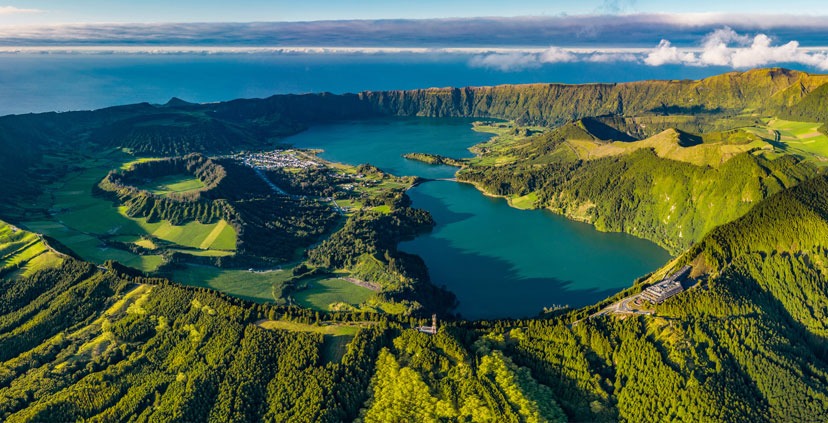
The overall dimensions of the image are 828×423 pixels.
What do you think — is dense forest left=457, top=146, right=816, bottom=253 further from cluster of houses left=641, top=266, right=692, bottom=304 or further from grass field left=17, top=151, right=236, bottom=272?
grass field left=17, top=151, right=236, bottom=272

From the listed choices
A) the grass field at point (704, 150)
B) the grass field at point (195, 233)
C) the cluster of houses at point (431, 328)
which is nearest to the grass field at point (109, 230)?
the grass field at point (195, 233)

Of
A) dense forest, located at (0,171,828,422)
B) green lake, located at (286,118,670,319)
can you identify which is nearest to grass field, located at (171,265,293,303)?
dense forest, located at (0,171,828,422)

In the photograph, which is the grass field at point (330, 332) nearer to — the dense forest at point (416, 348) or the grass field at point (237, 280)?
the dense forest at point (416, 348)

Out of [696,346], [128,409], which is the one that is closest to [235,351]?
[128,409]

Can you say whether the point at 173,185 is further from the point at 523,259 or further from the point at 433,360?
the point at 433,360

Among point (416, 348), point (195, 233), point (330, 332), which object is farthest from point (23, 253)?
point (416, 348)
